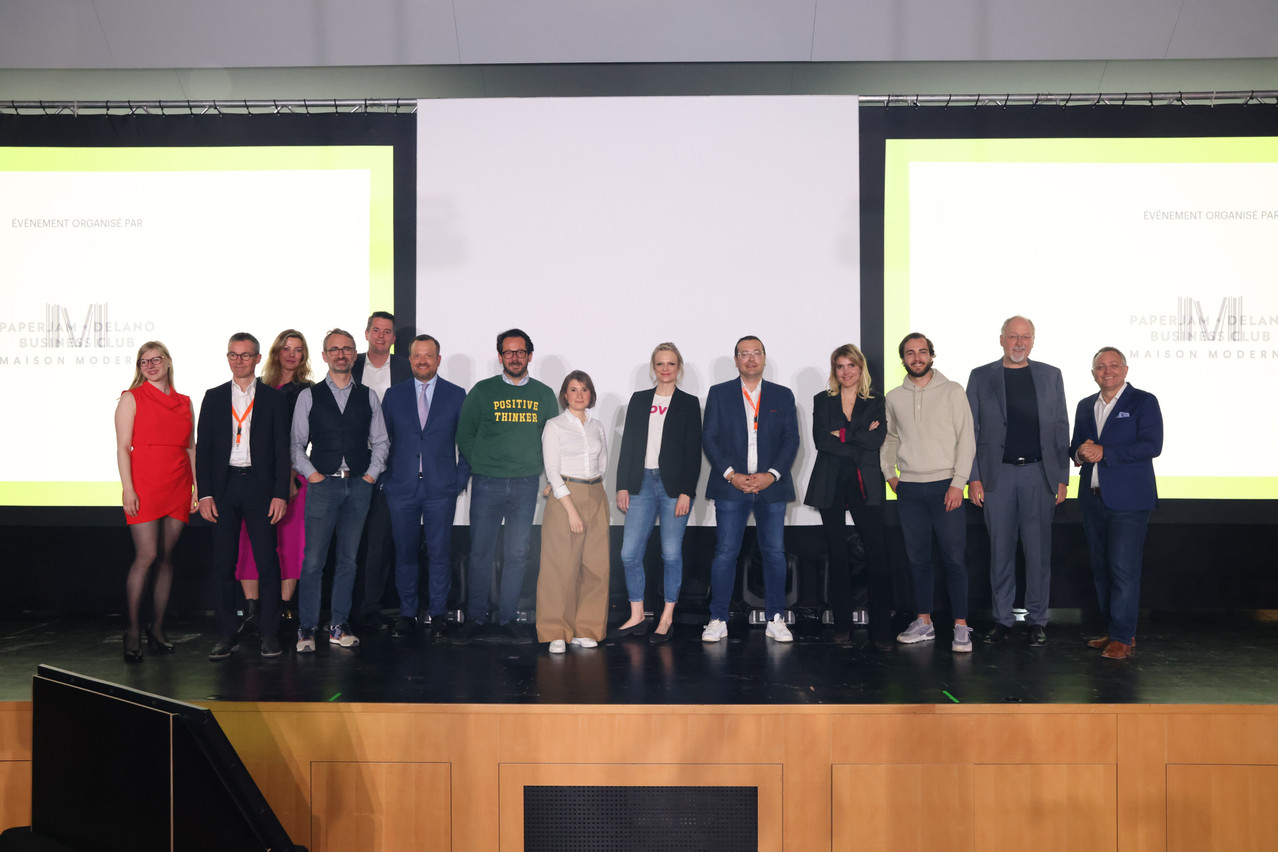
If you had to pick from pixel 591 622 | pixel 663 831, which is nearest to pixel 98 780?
pixel 663 831

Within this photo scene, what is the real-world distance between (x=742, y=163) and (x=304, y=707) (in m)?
3.40

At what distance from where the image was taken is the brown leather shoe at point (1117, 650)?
11.3 ft

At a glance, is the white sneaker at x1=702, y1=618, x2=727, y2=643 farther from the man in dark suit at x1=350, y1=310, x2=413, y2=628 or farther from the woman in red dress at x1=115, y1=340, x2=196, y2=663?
the woman in red dress at x1=115, y1=340, x2=196, y2=663

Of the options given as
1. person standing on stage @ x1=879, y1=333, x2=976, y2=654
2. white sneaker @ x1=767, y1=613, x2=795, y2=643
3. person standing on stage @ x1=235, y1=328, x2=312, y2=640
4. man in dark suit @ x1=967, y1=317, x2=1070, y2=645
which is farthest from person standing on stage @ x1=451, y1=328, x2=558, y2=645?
man in dark suit @ x1=967, y1=317, x2=1070, y2=645

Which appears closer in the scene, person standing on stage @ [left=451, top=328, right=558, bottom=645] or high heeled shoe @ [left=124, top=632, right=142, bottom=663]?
high heeled shoe @ [left=124, top=632, right=142, bottom=663]

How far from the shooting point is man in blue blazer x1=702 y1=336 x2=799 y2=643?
373 centimetres

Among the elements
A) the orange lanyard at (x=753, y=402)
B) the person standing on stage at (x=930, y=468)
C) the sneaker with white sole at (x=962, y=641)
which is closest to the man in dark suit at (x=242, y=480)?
the orange lanyard at (x=753, y=402)

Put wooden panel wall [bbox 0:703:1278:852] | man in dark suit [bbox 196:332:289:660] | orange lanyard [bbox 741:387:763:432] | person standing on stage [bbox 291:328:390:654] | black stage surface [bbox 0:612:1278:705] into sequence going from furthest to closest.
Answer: orange lanyard [bbox 741:387:763:432] → person standing on stage [bbox 291:328:390:654] → man in dark suit [bbox 196:332:289:660] → black stage surface [bbox 0:612:1278:705] → wooden panel wall [bbox 0:703:1278:852]

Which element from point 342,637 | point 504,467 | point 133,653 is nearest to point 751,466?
point 504,467

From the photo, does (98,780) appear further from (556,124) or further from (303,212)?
(556,124)

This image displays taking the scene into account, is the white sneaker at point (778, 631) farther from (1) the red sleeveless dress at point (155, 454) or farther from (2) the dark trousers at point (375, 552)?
(1) the red sleeveless dress at point (155, 454)

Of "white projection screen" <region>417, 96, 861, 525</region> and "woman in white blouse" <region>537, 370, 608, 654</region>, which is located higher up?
"white projection screen" <region>417, 96, 861, 525</region>

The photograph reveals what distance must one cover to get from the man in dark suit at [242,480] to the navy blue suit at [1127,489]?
3578 mm

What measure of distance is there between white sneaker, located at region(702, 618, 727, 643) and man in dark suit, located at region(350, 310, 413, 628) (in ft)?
5.32
